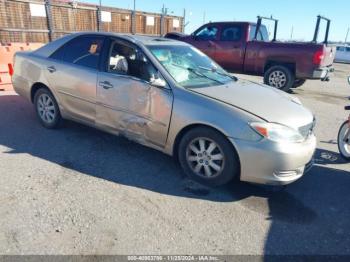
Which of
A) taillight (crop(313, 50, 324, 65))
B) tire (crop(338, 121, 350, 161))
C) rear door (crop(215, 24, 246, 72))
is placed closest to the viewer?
tire (crop(338, 121, 350, 161))

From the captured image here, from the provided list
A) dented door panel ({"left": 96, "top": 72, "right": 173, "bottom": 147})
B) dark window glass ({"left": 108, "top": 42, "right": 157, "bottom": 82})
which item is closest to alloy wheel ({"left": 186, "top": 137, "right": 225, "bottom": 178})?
dented door panel ({"left": 96, "top": 72, "right": 173, "bottom": 147})

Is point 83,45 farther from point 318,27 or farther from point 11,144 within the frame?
point 318,27

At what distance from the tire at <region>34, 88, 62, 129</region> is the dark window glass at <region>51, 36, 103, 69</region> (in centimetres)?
64

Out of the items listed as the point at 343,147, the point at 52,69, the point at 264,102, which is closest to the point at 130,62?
the point at 52,69

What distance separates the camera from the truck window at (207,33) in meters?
10.5

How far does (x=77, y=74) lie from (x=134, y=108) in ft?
→ 3.86

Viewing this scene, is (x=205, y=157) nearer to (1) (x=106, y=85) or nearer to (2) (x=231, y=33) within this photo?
(1) (x=106, y=85)

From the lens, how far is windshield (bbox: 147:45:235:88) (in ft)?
→ 12.9

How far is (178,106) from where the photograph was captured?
11.7ft

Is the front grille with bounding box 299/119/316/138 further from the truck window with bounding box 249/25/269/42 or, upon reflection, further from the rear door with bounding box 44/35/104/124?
the truck window with bounding box 249/25/269/42

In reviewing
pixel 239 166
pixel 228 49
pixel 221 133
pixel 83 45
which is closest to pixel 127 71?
pixel 83 45

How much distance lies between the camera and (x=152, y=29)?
1906 centimetres

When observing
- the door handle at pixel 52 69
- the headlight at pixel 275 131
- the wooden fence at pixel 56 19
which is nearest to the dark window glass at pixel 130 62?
the door handle at pixel 52 69

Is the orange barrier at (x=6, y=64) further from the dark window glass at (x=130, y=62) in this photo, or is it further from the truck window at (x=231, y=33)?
the truck window at (x=231, y=33)
